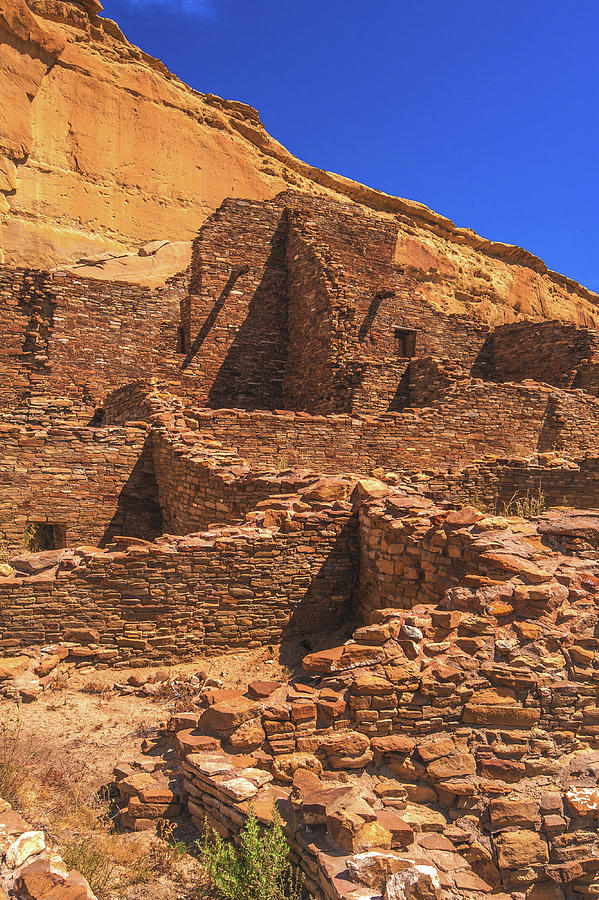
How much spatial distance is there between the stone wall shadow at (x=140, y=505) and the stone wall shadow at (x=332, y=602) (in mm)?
4058

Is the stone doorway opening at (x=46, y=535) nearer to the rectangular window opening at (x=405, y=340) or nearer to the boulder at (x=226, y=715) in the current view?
the boulder at (x=226, y=715)

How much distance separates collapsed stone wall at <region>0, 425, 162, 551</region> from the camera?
9.96 metres

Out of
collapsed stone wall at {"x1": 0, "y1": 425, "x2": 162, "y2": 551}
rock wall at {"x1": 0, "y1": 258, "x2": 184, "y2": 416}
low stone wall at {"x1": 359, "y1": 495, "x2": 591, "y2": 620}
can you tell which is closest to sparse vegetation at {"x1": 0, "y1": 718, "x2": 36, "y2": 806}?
low stone wall at {"x1": 359, "y1": 495, "x2": 591, "y2": 620}

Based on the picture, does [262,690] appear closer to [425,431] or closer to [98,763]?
[98,763]

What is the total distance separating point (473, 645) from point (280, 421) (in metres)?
7.34

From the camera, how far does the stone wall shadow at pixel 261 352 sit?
15914 mm

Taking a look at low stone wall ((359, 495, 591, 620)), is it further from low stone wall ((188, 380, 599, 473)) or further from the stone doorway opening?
the stone doorway opening

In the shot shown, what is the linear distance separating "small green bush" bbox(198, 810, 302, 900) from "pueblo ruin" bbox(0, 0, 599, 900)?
0.13m

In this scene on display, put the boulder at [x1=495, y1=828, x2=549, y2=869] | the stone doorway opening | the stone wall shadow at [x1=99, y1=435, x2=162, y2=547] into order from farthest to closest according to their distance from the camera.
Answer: the stone wall shadow at [x1=99, y1=435, x2=162, y2=547] → the stone doorway opening → the boulder at [x1=495, y1=828, x2=549, y2=869]

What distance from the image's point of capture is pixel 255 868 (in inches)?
136

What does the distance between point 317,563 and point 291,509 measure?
70cm

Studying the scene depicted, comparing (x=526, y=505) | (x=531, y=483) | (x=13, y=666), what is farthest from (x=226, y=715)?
(x=531, y=483)

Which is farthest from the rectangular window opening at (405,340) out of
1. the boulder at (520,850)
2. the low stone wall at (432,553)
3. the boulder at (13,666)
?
the boulder at (520,850)

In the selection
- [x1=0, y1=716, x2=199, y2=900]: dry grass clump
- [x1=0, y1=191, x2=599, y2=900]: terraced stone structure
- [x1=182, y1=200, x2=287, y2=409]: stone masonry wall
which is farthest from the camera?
[x1=182, y1=200, x2=287, y2=409]: stone masonry wall
